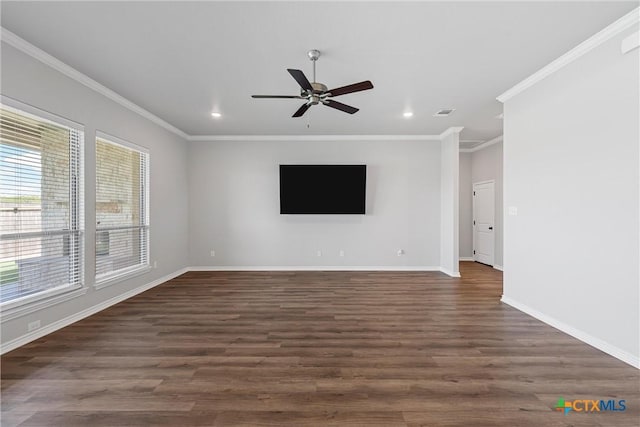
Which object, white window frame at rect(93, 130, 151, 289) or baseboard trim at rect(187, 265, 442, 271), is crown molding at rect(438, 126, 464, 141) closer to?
baseboard trim at rect(187, 265, 442, 271)

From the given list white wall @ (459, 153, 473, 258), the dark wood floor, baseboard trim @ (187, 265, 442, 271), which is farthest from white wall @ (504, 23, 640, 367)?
white wall @ (459, 153, 473, 258)

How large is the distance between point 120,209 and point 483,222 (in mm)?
7426

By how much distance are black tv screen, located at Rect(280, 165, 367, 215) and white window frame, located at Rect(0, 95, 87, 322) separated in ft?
10.7

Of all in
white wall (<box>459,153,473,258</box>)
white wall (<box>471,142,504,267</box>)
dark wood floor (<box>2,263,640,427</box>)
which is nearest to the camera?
dark wood floor (<box>2,263,640,427</box>)

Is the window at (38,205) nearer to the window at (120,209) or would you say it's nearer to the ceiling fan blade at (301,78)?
the window at (120,209)

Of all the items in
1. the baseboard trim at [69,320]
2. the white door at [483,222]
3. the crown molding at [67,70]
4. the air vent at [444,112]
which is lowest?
the baseboard trim at [69,320]

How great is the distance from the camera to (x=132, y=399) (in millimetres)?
1867

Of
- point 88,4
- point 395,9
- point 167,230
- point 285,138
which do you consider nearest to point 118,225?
point 167,230

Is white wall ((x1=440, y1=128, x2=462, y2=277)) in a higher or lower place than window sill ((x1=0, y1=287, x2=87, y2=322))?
higher

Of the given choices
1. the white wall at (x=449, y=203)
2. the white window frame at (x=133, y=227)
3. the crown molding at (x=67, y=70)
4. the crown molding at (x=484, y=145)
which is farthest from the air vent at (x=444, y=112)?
the white window frame at (x=133, y=227)

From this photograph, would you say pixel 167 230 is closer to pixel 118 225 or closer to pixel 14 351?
pixel 118 225

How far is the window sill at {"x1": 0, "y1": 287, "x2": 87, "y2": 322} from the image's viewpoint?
252 cm

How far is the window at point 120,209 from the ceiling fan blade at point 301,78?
2933mm

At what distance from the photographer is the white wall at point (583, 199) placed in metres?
2.32
